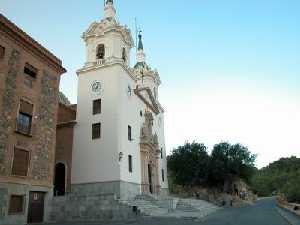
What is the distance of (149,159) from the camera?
30984 mm

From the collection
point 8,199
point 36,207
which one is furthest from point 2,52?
point 36,207

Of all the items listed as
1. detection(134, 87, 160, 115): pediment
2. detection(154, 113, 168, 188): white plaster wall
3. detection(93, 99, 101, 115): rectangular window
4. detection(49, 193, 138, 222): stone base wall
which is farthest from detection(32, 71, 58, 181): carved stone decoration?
detection(154, 113, 168, 188): white plaster wall

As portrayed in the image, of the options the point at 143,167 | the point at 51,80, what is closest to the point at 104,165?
the point at 143,167

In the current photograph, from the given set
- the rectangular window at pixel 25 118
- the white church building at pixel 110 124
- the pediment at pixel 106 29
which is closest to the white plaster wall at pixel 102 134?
the white church building at pixel 110 124

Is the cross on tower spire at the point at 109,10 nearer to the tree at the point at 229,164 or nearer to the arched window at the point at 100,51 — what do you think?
the arched window at the point at 100,51

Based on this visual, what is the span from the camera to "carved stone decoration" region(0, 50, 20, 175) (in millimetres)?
16406

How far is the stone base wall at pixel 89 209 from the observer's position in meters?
19.6

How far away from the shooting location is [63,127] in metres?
27.4

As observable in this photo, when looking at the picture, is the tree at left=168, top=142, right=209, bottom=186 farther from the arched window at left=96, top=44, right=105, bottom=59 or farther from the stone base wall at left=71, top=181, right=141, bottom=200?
the arched window at left=96, top=44, right=105, bottom=59

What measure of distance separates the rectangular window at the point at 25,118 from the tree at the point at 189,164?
26.7 meters

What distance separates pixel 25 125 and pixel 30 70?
3543 millimetres

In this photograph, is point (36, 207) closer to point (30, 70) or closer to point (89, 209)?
point (89, 209)

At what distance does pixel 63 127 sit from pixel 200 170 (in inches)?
831

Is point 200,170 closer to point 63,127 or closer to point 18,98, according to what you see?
point 63,127
